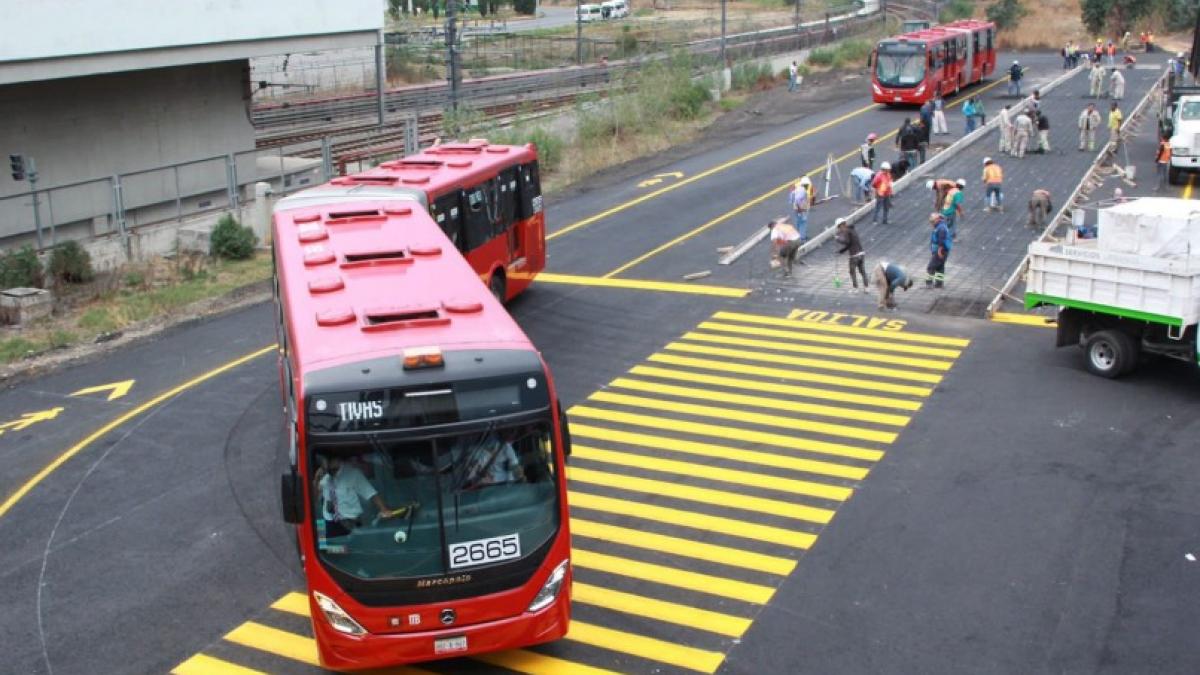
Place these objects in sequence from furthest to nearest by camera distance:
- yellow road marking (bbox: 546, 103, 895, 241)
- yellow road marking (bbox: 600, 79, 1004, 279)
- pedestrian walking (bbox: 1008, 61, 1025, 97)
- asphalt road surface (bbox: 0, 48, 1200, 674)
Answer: pedestrian walking (bbox: 1008, 61, 1025, 97) → yellow road marking (bbox: 546, 103, 895, 241) → yellow road marking (bbox: 600, 79, 1004, 279) → asphalt road surface (bbox: 0, 48, 1200, 674)

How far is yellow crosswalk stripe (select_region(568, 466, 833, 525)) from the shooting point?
15053 mm

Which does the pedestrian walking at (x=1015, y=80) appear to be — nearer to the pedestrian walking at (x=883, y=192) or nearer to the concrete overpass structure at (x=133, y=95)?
the pedestrian walking at (x=883, y=192)

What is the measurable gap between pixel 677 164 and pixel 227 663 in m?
32.9

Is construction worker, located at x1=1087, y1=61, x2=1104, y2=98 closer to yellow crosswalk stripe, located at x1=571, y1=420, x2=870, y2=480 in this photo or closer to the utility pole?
the utility pole

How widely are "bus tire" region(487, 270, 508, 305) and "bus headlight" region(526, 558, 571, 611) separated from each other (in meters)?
13.0

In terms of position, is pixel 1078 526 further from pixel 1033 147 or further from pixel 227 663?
pixel 1033 147

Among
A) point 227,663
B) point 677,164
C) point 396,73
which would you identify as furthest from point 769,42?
point 227,663

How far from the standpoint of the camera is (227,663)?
1158 cm

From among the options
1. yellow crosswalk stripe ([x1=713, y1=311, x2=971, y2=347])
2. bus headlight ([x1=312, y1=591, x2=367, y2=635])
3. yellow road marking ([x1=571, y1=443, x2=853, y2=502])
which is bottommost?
yellow road marking ([x1=571, y1=443, x2=853, y2=502])

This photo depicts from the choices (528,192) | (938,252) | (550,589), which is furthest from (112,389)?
(938,252)

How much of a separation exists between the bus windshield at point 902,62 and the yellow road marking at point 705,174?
1.99 m

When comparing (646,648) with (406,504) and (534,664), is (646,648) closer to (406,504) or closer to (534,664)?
(534,664)

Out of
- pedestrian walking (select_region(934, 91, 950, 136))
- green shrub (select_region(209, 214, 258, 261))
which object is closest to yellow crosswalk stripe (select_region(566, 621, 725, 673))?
green shrub (select_region(209, 214, 258, 261))

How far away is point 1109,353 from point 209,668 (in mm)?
14898
